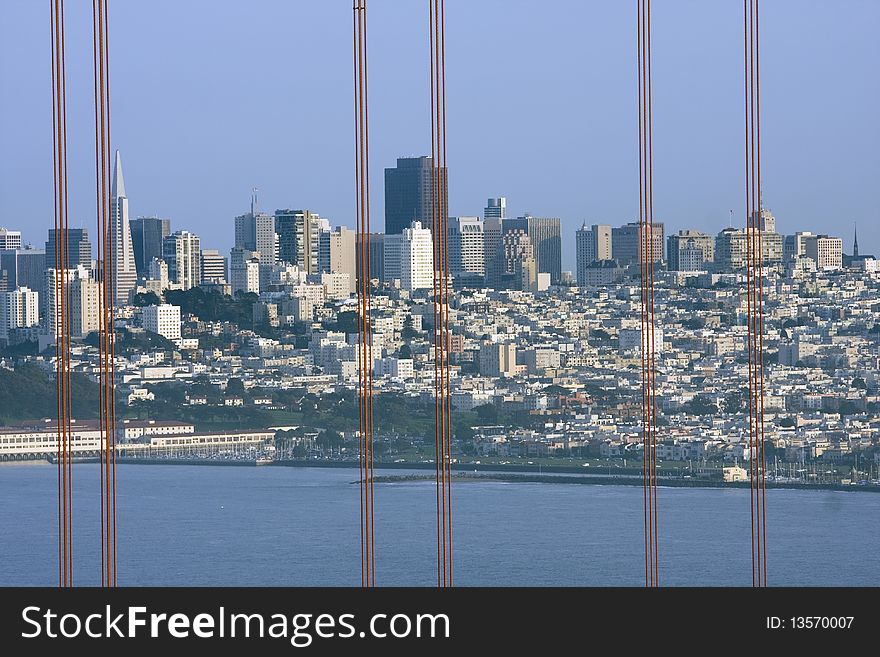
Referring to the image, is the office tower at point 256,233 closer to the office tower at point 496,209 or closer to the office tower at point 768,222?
the office tower at point 496,209

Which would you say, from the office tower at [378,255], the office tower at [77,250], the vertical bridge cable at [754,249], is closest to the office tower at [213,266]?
the office tower at [77,250]

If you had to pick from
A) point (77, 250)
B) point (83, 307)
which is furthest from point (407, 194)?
point (83, 307)

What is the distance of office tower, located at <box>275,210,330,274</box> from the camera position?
20.2 meters

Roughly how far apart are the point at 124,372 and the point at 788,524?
8.72 m

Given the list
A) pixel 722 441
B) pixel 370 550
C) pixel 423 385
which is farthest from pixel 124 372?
pixel 370 550

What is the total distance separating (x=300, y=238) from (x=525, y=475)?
523cm

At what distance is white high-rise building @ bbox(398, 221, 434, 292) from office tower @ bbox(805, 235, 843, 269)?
4.63 metres

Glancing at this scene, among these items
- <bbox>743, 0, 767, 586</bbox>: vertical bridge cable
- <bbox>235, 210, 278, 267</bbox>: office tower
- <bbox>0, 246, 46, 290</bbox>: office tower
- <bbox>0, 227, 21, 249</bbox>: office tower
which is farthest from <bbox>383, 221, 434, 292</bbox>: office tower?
<bbox>743, 0, 767, 586</bbox>: vertical bridge cable

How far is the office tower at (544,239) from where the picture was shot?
19.3m

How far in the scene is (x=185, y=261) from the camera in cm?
2012

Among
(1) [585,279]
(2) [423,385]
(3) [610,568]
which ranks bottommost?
(3) [610,568]

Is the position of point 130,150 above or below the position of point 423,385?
above
